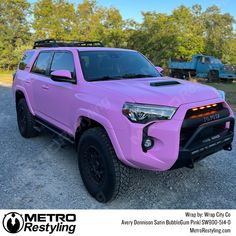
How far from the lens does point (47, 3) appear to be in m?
32.8

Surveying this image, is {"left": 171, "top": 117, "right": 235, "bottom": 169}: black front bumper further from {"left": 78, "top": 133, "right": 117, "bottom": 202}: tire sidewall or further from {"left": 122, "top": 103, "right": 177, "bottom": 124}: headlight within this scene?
{"left": 78, "top": 133, "right": 117, "bottom": 202}: tire sidewall

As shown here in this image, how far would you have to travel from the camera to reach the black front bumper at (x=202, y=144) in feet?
11.0

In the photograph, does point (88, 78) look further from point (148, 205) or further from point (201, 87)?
point (148, 205)

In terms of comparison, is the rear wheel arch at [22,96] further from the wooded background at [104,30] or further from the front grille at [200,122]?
the wooded background at [104,30]

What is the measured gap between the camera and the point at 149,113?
3.29 m

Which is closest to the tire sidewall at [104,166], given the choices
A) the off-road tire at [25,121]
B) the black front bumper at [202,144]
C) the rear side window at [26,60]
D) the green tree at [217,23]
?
the black front bumper at [202,144]

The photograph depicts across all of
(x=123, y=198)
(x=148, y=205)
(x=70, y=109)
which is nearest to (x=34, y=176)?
(x=70, y=109)

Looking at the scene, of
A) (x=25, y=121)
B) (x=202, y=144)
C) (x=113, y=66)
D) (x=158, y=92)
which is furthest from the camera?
(x=25, y=121)

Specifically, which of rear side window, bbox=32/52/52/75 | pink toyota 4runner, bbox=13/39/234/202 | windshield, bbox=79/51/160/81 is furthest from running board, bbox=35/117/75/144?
windshield, bbox=79/51/160/81

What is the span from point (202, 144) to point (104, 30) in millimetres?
27507

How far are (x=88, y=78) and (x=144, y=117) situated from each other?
126cm

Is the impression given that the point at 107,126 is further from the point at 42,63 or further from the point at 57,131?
the point at 42,63

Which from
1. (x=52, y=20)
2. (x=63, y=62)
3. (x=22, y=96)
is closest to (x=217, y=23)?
(x=52, y=20)

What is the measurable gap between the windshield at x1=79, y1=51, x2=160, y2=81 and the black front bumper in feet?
4.60
